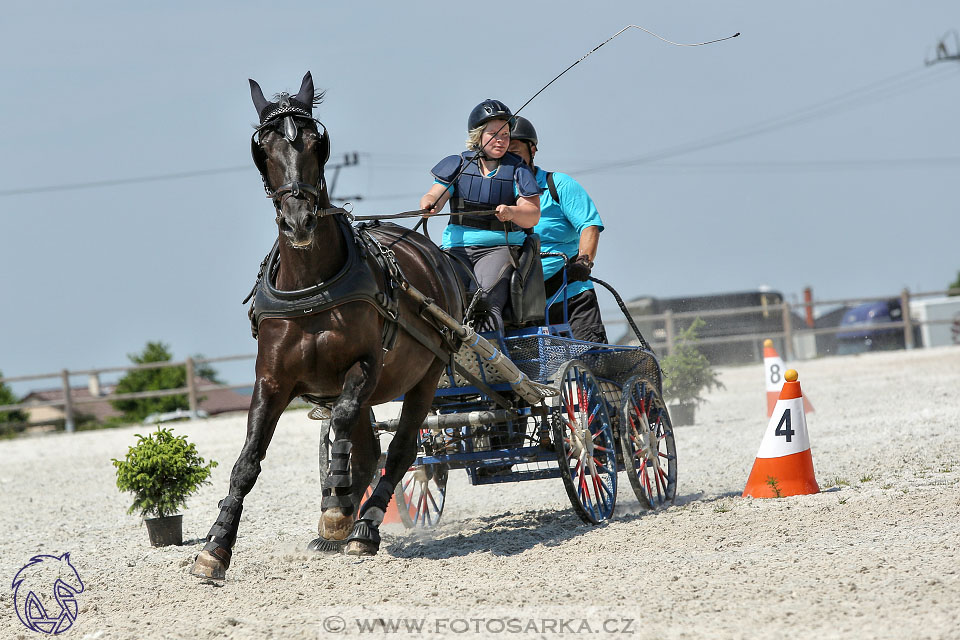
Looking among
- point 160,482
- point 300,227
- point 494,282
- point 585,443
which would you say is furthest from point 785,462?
point 160,482

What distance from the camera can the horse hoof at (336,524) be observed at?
531 centimetres

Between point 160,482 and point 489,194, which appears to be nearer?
point 489,194

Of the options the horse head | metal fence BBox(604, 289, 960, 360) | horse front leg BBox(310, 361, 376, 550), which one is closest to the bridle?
the horse head

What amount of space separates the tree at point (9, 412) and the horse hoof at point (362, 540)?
20.2 m

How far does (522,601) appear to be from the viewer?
416cm

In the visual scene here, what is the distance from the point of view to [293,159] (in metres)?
4.83

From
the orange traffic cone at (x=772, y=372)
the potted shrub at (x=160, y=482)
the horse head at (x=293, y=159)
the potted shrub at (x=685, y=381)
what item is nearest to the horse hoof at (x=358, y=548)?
the horse head at (x=293, y=159)

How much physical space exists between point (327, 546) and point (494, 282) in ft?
6.34

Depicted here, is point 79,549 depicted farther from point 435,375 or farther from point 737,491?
point 737,491

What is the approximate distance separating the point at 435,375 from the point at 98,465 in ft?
30.8

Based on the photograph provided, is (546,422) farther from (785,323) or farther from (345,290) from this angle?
(785,323)

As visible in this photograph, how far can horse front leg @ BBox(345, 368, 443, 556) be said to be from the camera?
5.37 metres

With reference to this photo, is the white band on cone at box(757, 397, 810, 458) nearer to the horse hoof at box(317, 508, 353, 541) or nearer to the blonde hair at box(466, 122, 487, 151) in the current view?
the blonde hair at box(466, 122, 487, 151)

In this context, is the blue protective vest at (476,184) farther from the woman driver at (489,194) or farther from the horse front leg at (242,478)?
the horse front leg at (242,478)
